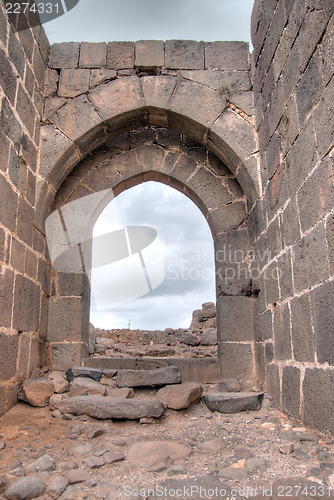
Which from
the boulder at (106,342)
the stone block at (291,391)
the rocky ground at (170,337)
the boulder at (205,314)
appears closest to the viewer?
the stone block at (291,391)

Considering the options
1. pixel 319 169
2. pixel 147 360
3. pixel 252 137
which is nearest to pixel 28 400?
pixel 147 360

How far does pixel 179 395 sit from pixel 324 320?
165cm

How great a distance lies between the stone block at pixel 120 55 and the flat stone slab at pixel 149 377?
3.50 metres

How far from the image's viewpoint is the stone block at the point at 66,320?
168 inches

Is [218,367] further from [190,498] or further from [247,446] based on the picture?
[190,498]

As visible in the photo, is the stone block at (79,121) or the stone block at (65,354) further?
the stone block at (79,121)

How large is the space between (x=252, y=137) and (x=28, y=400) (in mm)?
3465

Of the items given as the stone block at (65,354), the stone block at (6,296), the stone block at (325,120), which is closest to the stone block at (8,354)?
the stone block at (6,296)

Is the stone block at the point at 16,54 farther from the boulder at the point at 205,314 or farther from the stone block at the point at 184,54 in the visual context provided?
the boulder at the point at 205,314

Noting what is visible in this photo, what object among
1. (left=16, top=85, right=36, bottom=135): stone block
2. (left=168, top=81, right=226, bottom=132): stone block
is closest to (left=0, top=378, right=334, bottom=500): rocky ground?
(left=16, top=85, right=36, bottom=135): stone block

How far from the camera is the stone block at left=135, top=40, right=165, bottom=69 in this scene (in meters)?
4.56

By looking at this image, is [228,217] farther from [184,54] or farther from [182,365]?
[184,54]

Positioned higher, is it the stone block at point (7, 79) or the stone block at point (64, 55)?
the stone block at point (64, 55)

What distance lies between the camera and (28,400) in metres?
3.36
